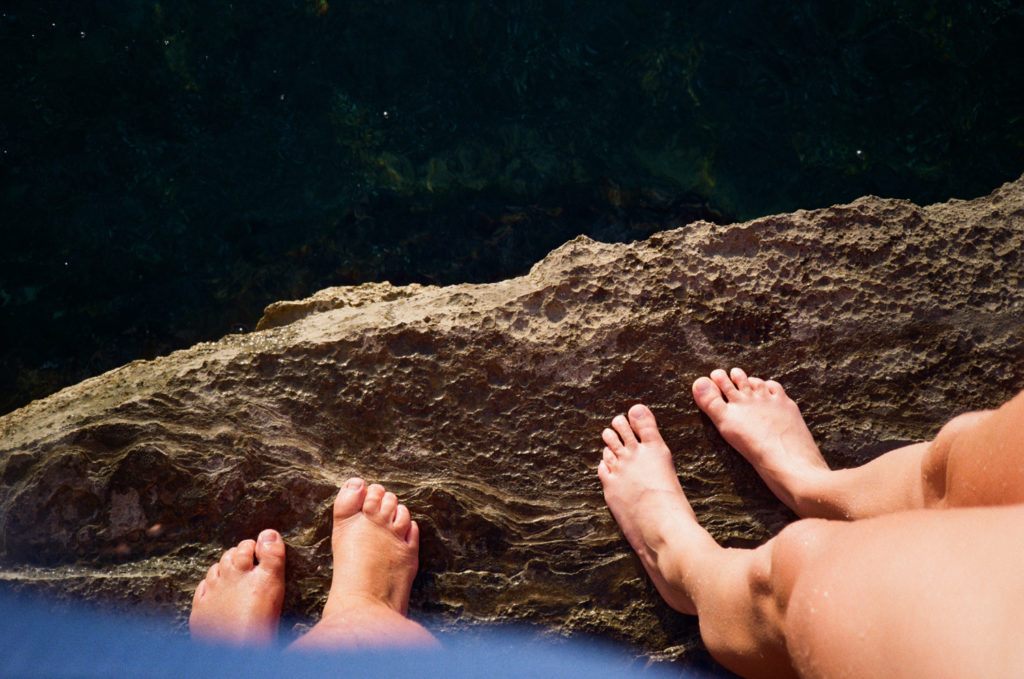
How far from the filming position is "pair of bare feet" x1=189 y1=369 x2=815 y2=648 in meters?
1.91

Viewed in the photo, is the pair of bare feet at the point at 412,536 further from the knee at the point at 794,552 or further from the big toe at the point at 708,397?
the knee at the point at 794,552

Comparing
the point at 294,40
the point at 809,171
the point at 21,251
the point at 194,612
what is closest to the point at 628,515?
the point at 194,612

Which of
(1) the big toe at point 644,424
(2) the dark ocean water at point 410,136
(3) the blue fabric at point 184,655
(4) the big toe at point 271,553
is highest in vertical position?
(2) the dark ocean water at point 410,136

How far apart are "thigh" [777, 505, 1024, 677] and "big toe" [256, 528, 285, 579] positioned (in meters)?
1.41

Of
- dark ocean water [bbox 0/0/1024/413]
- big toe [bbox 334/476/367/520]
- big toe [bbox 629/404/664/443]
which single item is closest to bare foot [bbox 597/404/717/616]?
big toe [bbox 629/404/664/443]

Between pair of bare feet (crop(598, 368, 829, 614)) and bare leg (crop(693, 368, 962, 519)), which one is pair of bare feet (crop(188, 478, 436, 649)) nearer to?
pair of bare feet (crop(598, 368, 829, 614))

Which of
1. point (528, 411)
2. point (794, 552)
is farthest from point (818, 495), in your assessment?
point (528, 411)

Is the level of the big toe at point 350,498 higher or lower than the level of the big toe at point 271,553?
higher

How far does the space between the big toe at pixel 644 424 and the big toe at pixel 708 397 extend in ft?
0.50

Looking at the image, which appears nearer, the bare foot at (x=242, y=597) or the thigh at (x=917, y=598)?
the thigh at (x=917, y=598)

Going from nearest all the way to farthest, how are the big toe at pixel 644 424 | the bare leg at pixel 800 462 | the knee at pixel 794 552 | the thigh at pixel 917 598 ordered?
the thigh at pixel 917 598
the knee at pixel 794 552
the bare leg at pixel 800 462
the big toe at pixel 644 424

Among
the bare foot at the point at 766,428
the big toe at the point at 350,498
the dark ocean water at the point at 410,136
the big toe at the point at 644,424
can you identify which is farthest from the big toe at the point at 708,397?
the dark ocean water at the point at 410,136

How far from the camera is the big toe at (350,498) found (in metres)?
2.04

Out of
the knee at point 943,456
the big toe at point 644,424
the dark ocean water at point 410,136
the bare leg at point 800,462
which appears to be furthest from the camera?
the dark ocean water at point 410,136
